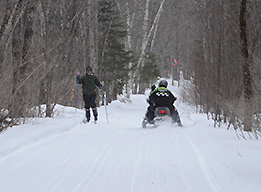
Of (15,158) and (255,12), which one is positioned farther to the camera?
(255,12)

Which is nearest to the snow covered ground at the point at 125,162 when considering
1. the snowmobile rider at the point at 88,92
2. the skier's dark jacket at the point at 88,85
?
the snowmobile rider at the point at 88,92

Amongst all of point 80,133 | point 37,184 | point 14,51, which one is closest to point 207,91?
point 80,133

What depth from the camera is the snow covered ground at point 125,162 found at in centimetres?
459

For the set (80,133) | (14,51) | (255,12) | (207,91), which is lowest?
(80,133)

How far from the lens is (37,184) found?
4.53 m

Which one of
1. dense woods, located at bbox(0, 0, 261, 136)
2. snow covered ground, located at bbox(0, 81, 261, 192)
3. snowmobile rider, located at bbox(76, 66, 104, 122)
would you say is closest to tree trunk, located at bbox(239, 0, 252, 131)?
dense woods, located at bbox(0, 0, 261, 136)

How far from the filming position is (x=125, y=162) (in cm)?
596

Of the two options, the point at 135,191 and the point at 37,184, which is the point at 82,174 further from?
the point at 135,191

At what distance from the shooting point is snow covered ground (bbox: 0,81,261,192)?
15.0 feet

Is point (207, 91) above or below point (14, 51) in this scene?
below

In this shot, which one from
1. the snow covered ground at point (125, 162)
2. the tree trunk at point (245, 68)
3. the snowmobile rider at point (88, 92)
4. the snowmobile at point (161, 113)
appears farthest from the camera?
the snowmobile rider at point (88, 92)

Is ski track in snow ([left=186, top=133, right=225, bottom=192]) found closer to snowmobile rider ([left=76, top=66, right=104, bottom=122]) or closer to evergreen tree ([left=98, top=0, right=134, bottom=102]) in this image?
snowmobile rider ([left=76, top=66, right=104, bottom=122])

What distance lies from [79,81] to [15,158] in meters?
7.20

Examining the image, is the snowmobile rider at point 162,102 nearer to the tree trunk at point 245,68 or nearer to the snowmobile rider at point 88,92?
the tree trunk at point 245,68
